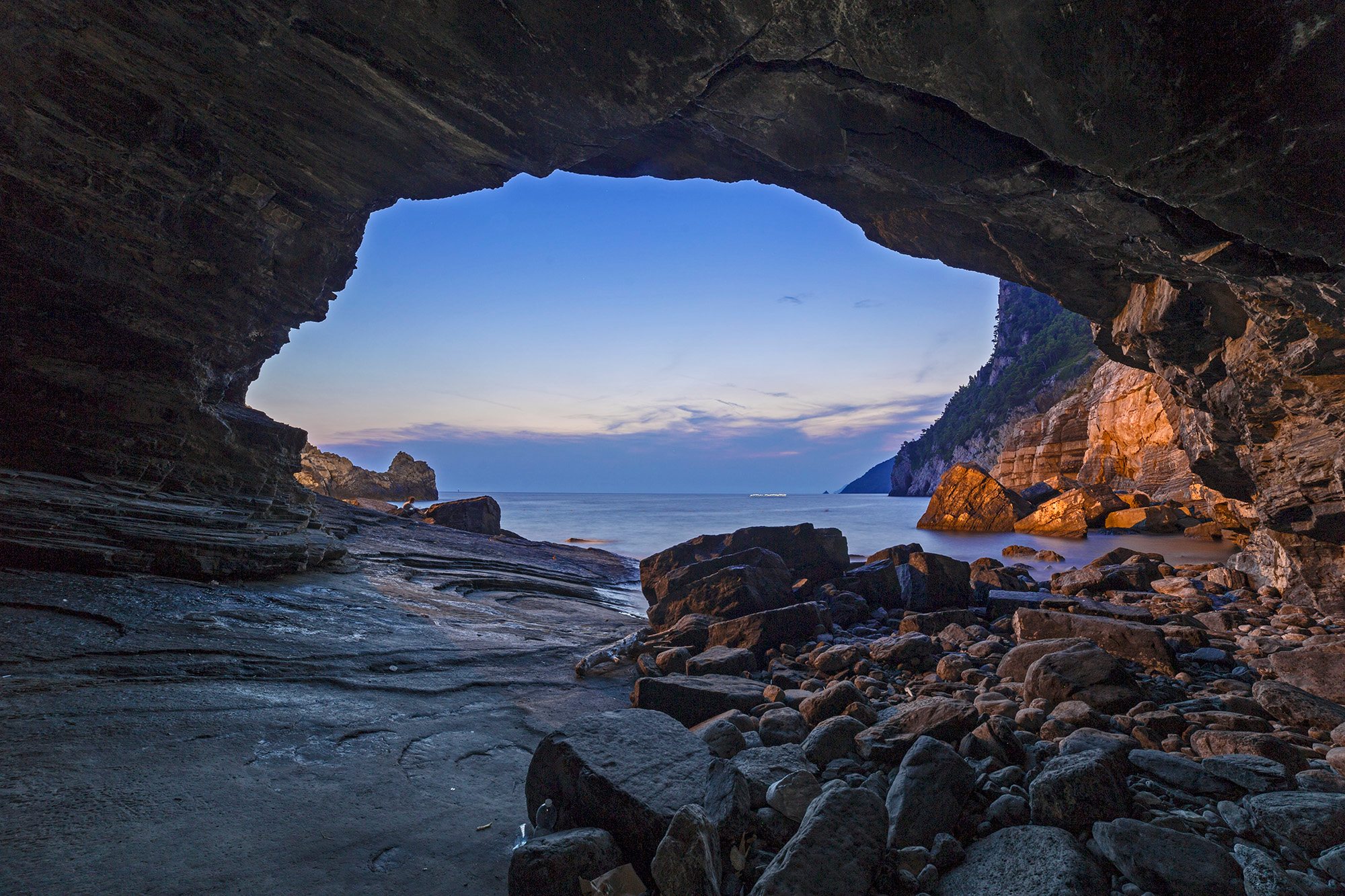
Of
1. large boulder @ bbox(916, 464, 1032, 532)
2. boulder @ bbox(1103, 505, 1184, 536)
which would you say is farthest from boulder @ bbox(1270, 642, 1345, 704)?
large boulder @ bbox(916, 464, 1032, 532)

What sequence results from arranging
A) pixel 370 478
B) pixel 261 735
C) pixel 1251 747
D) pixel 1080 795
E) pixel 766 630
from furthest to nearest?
1. pixel 370 478
2. pixel 766 630
3. pixel 261 735
4. pixel 1251 747
5. pixel 1080 795

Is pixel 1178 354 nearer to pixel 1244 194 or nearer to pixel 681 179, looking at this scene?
pixel 1244 194

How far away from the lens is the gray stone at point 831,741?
3.62m

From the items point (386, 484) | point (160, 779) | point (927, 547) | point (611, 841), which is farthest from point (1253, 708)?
point (386, 484)

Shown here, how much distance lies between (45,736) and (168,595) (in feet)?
12.8

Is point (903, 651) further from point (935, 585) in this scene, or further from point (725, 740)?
point (935, 585)

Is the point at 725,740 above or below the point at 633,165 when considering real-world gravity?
below

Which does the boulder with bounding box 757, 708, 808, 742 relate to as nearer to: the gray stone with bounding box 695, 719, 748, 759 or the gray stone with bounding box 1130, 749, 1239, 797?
the gray stone with bounding box 695, 719, 748, 759

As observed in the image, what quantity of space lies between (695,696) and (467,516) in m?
19.3

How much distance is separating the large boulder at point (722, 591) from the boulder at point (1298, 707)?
5705 millimetres

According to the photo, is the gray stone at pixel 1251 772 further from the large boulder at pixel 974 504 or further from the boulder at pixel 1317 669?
the large boulder at pixel 974 504

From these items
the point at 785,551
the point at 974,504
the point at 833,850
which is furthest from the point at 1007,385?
the point at 833,850

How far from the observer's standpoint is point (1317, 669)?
4.52 metres

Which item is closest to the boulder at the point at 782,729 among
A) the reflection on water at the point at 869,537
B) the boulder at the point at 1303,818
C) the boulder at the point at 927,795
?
the boulder at the point at 927,795
